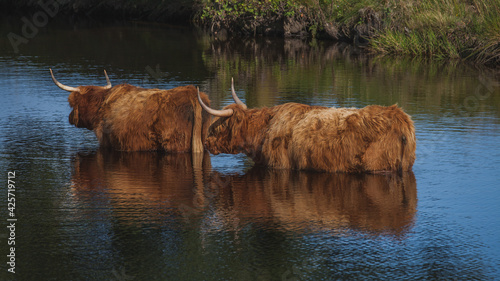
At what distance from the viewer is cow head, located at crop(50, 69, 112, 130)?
32.6ft

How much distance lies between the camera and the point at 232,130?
8.62 m

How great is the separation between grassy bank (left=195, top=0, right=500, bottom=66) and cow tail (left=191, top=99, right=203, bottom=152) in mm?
9945

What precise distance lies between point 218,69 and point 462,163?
9.42 m

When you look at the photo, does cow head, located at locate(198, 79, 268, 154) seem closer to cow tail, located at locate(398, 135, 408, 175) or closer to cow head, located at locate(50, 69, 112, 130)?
cow tail, located at locate(398, 135, 408, 175)

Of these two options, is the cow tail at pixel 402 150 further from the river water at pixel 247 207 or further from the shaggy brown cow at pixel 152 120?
the shaggy brown cow at pixel 152 120

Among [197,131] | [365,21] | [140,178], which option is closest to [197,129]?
[197,131]

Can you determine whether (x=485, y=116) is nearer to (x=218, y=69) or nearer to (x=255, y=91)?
(x=255, y=91)

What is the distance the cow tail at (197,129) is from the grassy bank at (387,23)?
9.95 m

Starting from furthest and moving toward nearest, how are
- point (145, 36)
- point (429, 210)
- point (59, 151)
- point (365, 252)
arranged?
point (145, 36), point (59, 151), point (429, 210), point (365, 252)

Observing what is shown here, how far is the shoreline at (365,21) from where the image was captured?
18031mm

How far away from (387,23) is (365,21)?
1.79 meters

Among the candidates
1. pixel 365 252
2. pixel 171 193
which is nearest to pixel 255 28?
pixel 171 193

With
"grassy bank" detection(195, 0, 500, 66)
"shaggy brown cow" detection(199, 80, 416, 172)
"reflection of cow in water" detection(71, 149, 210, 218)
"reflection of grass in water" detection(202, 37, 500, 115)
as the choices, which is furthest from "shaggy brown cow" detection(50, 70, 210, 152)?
"grassy bank" detection(195, 0, 500, 66)

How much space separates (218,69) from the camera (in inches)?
676
